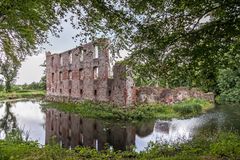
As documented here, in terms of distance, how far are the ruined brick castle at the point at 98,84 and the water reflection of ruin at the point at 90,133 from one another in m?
4.04

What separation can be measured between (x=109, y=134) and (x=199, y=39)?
388 inches

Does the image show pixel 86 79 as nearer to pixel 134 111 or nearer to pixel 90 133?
pixel 134 111

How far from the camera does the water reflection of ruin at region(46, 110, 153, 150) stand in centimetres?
1527

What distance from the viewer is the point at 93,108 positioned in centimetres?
2770

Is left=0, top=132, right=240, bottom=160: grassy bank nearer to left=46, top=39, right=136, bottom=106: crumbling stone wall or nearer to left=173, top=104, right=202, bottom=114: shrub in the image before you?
left=46, top=39, right=136, bottom=106: crumbling stone wall

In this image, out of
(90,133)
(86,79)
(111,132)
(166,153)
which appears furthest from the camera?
(86,79)

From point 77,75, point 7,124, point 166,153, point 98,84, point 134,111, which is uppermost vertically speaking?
point 77,75

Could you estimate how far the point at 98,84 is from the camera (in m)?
30.9

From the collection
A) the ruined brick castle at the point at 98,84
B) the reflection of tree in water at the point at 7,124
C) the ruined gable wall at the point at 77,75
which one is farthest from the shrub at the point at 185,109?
the reflection of tree in water at the point at 7,124

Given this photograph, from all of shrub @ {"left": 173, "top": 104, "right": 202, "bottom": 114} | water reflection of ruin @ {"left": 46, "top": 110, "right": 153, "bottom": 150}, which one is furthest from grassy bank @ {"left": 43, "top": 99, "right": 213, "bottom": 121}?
water reflection of ruin @ {"left": 46, "top": 110, "right": 153, "bottom": 150}

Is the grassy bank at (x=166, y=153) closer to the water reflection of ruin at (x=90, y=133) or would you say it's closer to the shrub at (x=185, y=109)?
the water reflection of ruin at (x=90, y=133)

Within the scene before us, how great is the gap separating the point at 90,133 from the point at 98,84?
13084 mm

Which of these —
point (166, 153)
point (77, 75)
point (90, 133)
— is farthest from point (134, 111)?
point (166, 153)

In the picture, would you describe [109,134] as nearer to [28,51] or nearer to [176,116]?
[28,51]
